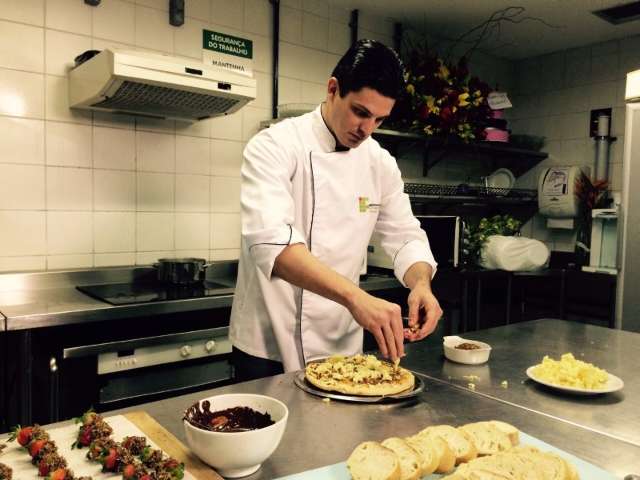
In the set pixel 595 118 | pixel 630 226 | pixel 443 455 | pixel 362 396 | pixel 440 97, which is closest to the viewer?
pixel 443 455

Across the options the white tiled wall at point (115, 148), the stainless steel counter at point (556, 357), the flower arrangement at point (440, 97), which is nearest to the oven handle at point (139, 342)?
the white tiled wall at point (115, 148)

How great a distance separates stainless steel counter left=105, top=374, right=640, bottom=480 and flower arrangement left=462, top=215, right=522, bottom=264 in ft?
8.96

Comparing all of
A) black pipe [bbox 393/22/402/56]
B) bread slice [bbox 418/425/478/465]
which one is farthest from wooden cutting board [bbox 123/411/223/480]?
black pipe [bbox 393/22/402/56]

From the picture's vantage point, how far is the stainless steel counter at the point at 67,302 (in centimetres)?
208

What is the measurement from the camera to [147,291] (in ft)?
8.81

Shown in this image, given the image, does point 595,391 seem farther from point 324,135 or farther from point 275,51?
point 275,51

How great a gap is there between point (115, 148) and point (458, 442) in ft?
8.07

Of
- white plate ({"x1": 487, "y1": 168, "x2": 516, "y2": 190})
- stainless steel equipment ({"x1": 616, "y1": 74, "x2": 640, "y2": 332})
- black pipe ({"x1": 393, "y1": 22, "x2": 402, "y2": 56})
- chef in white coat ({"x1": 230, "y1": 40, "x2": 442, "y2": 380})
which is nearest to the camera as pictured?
chef in white coat ({"x1": 230, "y1": 40, "x2": 442, "y2": 380})

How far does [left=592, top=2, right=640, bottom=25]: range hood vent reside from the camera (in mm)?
3662

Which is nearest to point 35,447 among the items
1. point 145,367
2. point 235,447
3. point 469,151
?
point 235,447

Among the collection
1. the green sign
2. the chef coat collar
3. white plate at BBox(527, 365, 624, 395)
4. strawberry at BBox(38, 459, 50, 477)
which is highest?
the green sign

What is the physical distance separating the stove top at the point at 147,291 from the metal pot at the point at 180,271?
31 millimetres

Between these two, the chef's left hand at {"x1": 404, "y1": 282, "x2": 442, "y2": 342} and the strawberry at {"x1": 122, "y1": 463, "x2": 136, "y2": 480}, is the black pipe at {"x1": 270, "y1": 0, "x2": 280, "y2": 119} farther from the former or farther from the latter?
the strawberry at {"x1": 122, "y1": 463, "x2": 136, "y2": 480}

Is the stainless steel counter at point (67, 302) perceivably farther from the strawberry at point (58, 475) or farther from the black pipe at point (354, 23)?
the black pipe at point (354, 23)
